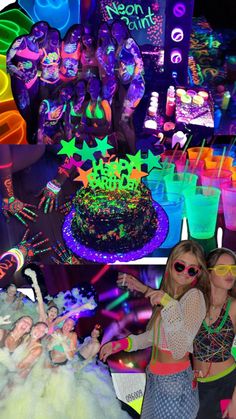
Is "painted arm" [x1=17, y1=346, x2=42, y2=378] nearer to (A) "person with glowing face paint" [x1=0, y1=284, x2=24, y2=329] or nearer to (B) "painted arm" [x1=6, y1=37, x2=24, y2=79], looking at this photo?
(A) "person with glowing face paint" [x1=0, y1=284, x2=24, y2=329]

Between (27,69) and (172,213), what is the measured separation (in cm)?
100

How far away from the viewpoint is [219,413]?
2027mm

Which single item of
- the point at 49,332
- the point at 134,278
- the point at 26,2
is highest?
the point at 26,2

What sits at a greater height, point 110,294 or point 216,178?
point 216,178

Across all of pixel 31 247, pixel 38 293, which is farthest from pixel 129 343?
pixel 31 247

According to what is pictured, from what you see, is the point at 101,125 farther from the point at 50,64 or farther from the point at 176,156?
the point at 176,156

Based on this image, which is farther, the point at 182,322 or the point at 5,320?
the point at 5,320

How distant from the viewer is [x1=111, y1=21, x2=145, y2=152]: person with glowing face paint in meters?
2.65

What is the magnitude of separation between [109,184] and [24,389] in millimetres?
776

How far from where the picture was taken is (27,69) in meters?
2.60

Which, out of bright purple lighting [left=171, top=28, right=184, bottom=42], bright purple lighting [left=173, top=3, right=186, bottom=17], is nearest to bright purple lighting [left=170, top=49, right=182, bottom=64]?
bright purple lighting [left=171, top=28, right=184, bottom=42]

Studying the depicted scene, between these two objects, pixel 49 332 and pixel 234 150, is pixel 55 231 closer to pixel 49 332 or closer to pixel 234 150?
pixel 49 332

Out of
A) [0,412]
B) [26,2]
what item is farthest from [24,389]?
[26,2]

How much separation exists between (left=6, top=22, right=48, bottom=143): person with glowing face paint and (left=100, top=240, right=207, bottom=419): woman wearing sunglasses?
1148 millimetres
